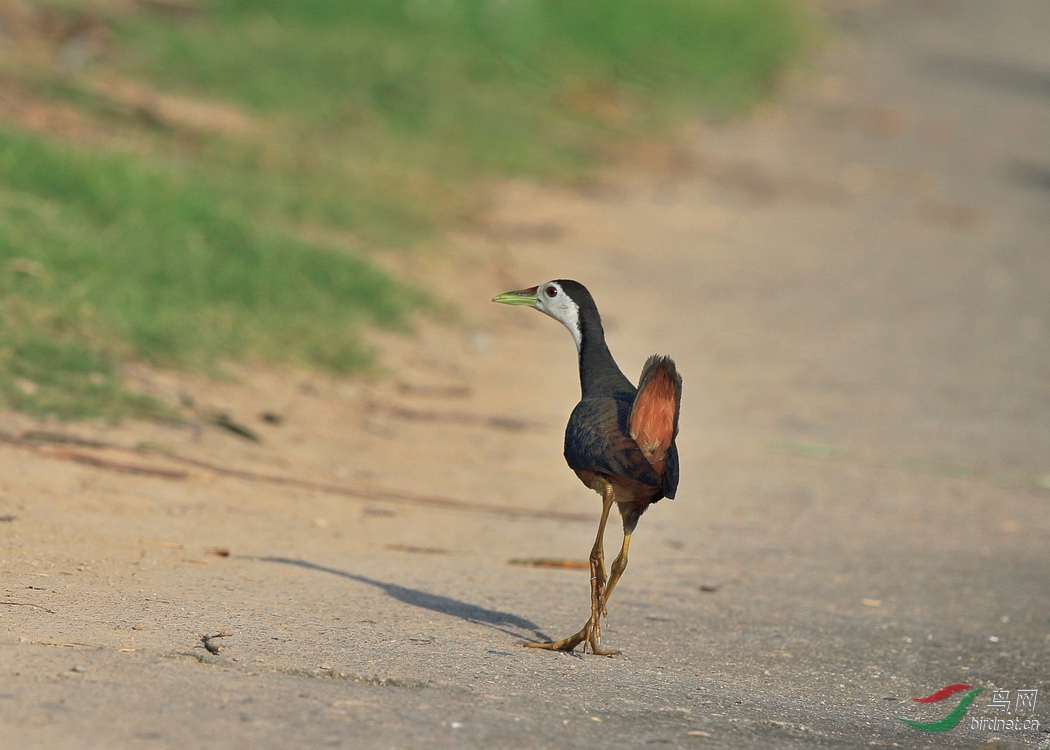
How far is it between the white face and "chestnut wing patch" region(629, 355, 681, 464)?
64 centimetres

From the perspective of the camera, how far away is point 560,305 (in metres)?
4.47

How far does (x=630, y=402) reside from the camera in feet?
13.5

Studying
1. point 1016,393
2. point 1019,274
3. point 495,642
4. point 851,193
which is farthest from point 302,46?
point 495,642

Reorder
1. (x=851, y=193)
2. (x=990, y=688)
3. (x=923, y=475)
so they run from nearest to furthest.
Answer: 1. (x=990, y=688)
2. (x=923, y=475)
3. (x=851, y=193)

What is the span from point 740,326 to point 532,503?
3917 millimetres

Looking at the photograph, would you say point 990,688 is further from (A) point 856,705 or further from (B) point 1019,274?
(B) point 1019,274

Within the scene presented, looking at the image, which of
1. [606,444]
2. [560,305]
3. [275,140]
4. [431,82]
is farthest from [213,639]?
[431,82]

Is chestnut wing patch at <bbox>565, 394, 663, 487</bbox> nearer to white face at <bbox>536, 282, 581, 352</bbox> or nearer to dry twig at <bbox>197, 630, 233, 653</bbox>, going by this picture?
white face at <bbox>536, 282, 581, 352</bbox>

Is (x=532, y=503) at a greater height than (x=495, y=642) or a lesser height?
greater

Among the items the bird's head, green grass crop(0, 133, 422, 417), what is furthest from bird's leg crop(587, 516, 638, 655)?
green grass crop(0, 133, 422, 417)

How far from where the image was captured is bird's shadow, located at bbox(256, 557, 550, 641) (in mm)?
4352

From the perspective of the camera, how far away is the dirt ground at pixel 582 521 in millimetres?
3484

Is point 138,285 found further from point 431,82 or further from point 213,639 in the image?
point 431,82

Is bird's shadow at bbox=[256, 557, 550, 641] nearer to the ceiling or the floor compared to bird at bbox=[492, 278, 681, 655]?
nearer to the floor
